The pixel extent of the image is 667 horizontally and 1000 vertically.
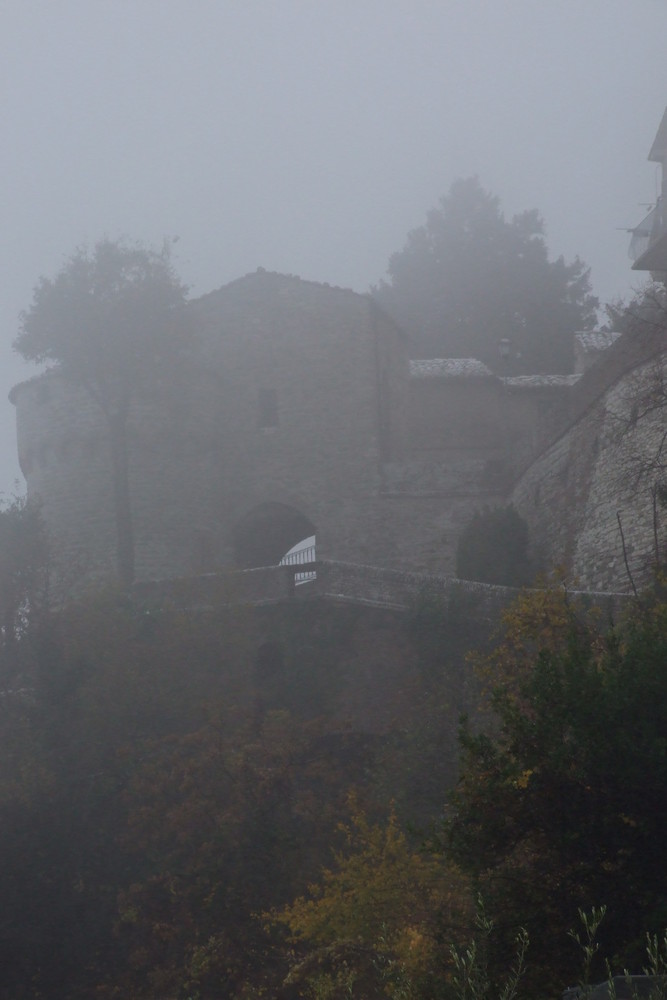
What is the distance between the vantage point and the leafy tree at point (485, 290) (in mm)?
48156

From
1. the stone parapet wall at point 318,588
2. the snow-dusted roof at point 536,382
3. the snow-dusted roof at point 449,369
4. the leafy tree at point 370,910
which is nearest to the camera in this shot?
the leafy tree at point 370,910

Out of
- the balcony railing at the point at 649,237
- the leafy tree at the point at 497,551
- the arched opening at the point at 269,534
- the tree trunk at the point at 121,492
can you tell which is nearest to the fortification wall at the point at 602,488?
the leafy tree at the point at 497,551

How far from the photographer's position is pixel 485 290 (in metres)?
50.2

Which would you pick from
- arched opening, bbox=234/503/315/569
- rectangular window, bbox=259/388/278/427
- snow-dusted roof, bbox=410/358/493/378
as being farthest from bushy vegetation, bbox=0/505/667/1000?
snow-dusted roof, bbox=410/358/493/378

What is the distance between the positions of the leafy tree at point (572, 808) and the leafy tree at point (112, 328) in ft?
72.1

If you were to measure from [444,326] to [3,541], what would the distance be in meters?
25.5

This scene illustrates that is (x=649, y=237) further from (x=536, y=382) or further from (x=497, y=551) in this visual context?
(x=536, y=382)

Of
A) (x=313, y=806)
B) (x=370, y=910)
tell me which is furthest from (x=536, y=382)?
(x=370, y=910)

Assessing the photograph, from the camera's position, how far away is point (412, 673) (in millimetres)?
23312

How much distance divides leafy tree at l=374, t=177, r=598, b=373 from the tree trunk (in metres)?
17.8

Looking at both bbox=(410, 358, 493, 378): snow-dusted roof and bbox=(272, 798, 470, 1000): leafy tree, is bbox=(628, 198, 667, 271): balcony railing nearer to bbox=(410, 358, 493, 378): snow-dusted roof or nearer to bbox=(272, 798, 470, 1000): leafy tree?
bbox=(410, 358, 493, 378): snow-dusted roof

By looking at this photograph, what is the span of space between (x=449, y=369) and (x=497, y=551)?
38.8ft

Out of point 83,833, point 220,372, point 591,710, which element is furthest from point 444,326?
point 591,710

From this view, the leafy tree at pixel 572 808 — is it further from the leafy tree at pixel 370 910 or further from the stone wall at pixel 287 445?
the stone wall at pixel 287 445
